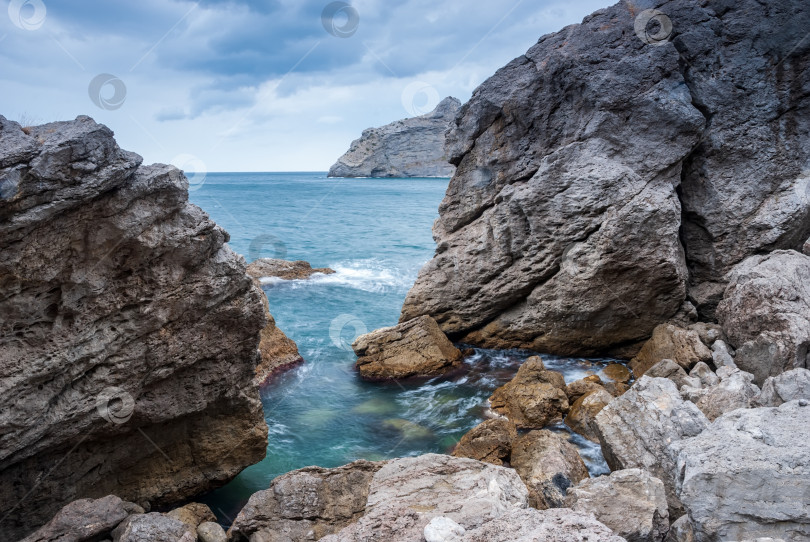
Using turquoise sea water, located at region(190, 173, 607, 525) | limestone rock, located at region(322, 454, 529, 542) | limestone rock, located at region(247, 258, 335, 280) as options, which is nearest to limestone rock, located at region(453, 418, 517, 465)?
turquoise sea water, located at region(190, 173, 607, 525)

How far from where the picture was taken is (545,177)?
1279cm

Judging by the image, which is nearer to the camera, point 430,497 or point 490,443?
point 430,497

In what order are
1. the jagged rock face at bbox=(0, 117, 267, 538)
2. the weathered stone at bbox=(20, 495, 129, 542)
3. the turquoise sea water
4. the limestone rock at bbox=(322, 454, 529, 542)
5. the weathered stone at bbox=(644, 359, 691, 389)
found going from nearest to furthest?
1. the limestone rock at bbox=(322, 454, 529, 542)
2. the jagged rock face at bbox=(0, 117, 267, 538)
3. the weathered stone at bbox=(20, 495, 129, 542)
4. the weathered stone at bbox=(644, 359, 691, 389)
5. the turquoise sea water

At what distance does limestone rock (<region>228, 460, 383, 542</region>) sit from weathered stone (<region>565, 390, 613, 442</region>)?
14.6 feet

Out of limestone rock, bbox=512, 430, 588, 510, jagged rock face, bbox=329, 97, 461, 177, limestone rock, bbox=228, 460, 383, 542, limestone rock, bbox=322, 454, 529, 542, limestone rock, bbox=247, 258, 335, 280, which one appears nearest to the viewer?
limestone rock, bbox=322, 454, 529, 542

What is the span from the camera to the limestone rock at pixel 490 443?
8.85m

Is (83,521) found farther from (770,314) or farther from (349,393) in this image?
(770,314)

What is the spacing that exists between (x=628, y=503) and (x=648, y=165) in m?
8.83

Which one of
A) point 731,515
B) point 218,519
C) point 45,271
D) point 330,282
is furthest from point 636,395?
point 330,282

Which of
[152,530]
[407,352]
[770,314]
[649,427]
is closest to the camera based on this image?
[152,530]

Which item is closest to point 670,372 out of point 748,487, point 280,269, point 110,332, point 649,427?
point 649,427

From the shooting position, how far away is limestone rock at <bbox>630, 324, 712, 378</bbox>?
10.6 metres

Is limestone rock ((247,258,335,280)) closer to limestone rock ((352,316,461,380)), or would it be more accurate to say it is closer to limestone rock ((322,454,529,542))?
limestone rock ((352,316,461,380))

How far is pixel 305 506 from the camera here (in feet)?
21.7
